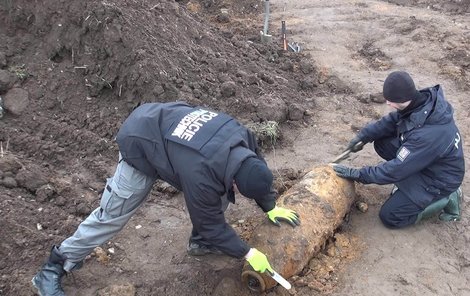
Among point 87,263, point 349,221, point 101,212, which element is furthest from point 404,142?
point 87,263

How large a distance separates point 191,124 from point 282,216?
115cm

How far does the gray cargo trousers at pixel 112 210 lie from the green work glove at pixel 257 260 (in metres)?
0.85

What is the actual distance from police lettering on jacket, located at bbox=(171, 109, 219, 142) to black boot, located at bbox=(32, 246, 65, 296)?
1.31m

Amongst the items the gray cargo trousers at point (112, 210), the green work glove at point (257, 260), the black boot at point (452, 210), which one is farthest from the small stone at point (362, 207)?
the gray cargo trousers at point (112, 210)

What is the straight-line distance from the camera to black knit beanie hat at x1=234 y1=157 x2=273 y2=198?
2.70 meters

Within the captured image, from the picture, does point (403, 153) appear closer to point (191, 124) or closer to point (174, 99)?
point (191, 124)

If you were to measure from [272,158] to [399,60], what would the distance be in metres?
3.61

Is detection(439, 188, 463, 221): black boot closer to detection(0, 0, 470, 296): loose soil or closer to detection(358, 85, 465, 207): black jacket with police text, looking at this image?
detection(0, 0, 470, 296): loose soil

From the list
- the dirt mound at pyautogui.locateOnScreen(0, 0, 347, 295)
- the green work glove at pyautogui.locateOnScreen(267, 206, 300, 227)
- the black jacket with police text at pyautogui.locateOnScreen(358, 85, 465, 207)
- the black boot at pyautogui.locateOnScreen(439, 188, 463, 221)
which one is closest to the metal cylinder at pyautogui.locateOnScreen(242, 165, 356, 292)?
the green work glove at pyautogui.locateOnScreen(267, 206, 300, 227)

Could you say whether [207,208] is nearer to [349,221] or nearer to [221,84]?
[349,221]

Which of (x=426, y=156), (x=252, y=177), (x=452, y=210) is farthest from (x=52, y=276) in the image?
(x=452, y=210)

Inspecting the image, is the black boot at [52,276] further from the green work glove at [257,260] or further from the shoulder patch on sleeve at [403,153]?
the shoulder patch on sleeve at [403,153]

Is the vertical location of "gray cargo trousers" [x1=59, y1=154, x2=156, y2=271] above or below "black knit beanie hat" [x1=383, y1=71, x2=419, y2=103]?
below

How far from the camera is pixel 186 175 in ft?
9.30
